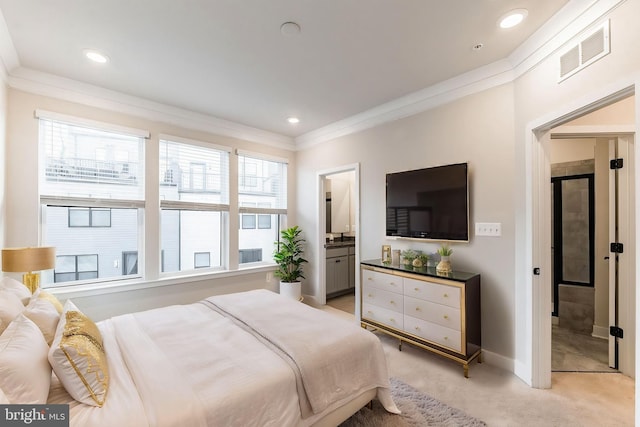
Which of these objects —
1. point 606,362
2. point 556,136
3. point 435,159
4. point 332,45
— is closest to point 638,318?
point 556,136

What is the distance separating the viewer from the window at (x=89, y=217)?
3.02 meters

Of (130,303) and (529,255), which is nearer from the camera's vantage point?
(529,255)

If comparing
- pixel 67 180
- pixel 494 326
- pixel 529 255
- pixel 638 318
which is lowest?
pixel 494 326

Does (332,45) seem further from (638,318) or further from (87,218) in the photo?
(87,218)

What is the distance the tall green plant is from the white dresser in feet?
5.38

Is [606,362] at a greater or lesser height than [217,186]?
lesser

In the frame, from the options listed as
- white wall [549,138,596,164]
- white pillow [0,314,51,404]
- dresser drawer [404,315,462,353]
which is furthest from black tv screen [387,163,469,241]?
white pillow [0,314,51,404]

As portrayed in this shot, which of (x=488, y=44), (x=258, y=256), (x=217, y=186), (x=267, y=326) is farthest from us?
Result: (x=258, y=256)

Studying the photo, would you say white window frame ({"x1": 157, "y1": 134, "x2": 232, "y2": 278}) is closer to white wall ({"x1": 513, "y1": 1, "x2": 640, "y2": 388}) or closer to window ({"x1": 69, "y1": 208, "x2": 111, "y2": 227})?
window ({"x1": 69, "y1": 208, "x2": 111, "y2": 227})

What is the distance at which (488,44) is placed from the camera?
7.48ft

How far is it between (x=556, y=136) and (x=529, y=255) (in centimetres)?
108

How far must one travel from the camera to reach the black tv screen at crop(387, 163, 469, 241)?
2.78 metres

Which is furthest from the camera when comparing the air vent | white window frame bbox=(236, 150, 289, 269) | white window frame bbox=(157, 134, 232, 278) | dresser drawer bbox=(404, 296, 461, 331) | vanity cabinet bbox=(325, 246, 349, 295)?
vanity cabinet bbox=(325, 246, 349, 295)

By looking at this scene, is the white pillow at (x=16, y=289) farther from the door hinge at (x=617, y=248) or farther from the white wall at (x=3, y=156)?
the door hinge at (x=617, y=248)
